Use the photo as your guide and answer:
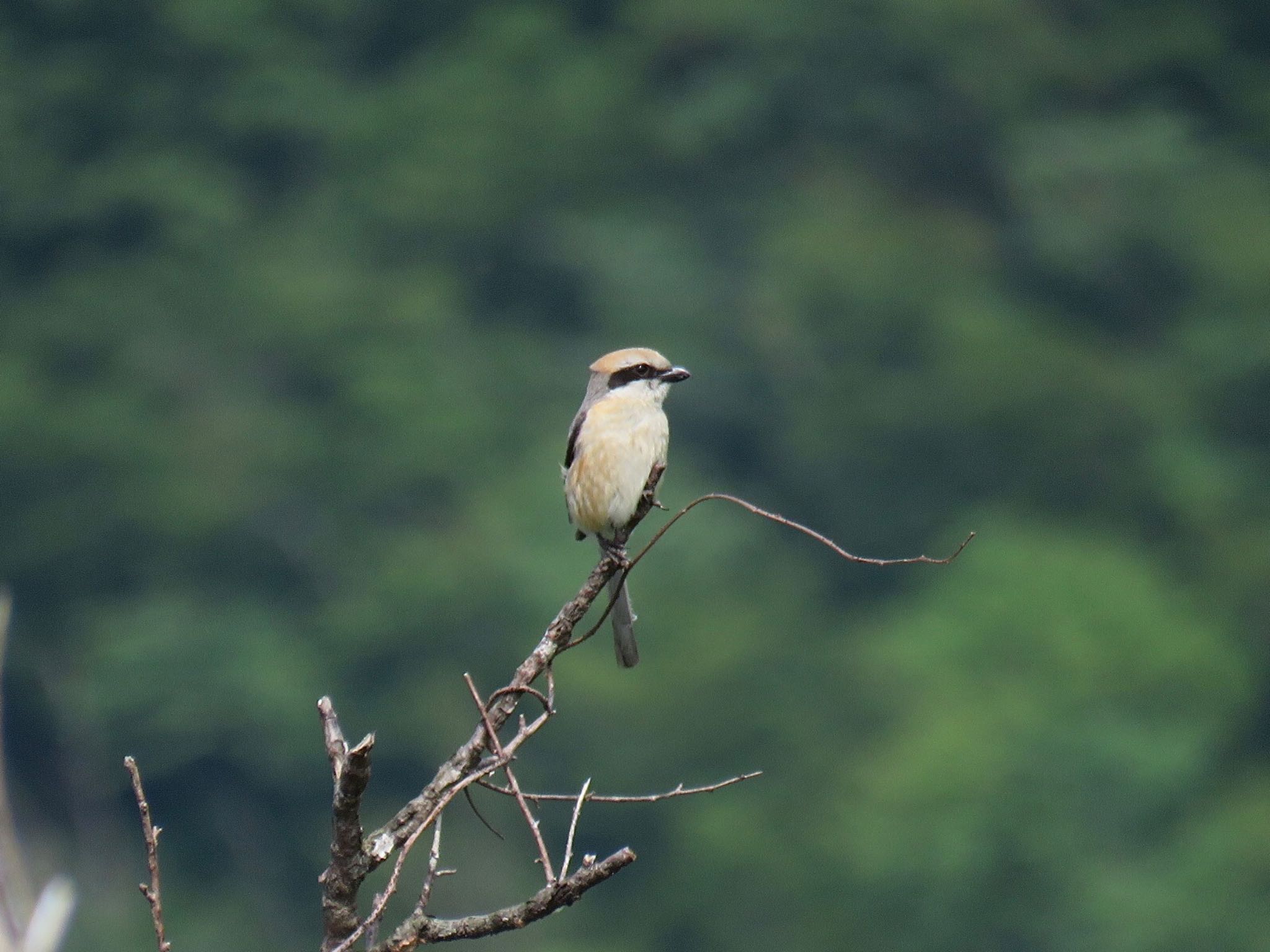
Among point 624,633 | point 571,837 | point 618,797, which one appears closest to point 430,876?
point 571,837

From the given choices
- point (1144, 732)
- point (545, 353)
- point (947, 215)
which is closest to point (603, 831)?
point (1144, 732)

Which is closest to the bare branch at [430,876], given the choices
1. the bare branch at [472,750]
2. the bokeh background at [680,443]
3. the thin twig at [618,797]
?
the bare branch at [472,750]

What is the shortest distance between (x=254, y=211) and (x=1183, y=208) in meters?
17.1

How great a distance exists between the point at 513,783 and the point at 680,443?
91.9ft

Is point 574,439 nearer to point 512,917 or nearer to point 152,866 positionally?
point 512,917

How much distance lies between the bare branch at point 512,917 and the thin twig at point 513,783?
3 cm

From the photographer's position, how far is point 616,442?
500 cm

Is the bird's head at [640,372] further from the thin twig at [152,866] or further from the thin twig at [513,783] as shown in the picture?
the thin twig at [152,866]

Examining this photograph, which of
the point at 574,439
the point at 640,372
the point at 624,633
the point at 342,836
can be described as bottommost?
the point at 624,633

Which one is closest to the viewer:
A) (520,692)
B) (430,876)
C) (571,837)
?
(571,837)

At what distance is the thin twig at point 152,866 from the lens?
2.14 metres

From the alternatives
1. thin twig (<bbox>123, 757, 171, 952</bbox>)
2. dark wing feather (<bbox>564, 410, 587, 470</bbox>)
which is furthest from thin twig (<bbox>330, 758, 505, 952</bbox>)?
dark wing feather (<bbox>564, 410, 587, 470</bbox>)

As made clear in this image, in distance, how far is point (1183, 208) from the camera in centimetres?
3288

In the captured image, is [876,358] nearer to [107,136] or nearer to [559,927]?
[559,927]
